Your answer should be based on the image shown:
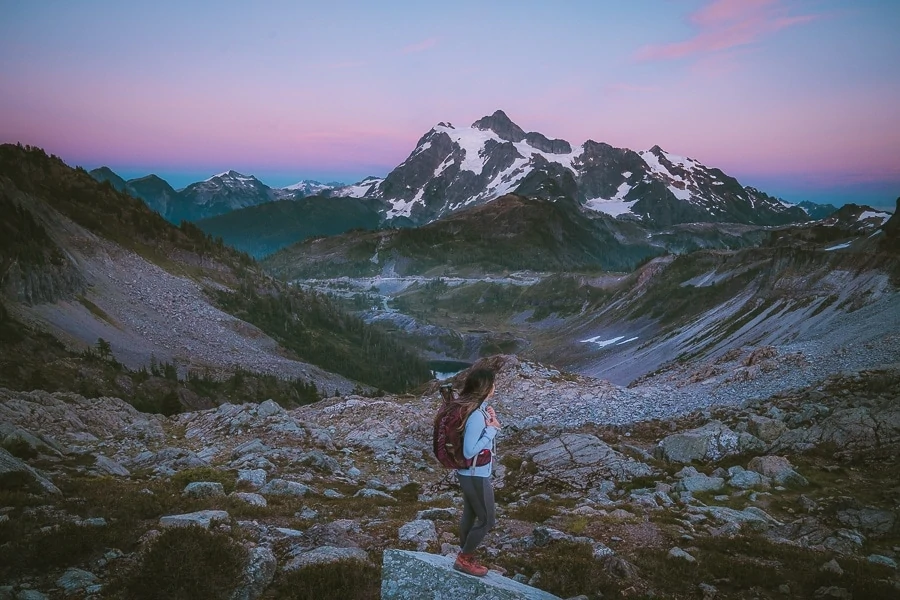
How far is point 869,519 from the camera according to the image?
50.5ft

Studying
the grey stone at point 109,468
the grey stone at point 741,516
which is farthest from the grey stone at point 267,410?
the grey stone at point 741,516

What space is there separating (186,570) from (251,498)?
715 cm

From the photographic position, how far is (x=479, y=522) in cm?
916

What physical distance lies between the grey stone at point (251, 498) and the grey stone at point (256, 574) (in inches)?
201

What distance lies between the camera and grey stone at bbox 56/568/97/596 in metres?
8.57

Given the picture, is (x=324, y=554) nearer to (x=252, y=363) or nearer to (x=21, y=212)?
(x=252, y=363)

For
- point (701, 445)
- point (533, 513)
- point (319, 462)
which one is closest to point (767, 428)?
point (701, 445)

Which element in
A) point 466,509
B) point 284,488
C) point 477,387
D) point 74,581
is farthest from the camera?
point 284,488

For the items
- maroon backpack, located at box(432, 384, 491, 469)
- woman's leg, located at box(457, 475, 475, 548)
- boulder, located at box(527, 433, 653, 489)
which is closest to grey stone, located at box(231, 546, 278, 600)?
woman's leg, located at box(457, 475, 475, 548)

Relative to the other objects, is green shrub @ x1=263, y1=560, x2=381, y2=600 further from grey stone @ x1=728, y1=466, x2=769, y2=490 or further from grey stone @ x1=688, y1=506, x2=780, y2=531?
grey stone @ x1=728, y1=466, x2=769, y2=490

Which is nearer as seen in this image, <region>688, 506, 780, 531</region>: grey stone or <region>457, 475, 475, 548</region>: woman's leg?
<region>457, 475, 475, 548</region>: woman's leg

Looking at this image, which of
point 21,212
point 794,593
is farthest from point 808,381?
point 21,212

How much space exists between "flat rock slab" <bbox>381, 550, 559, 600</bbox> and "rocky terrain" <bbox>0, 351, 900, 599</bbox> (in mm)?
187

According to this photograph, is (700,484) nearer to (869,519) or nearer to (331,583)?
(869,519)
